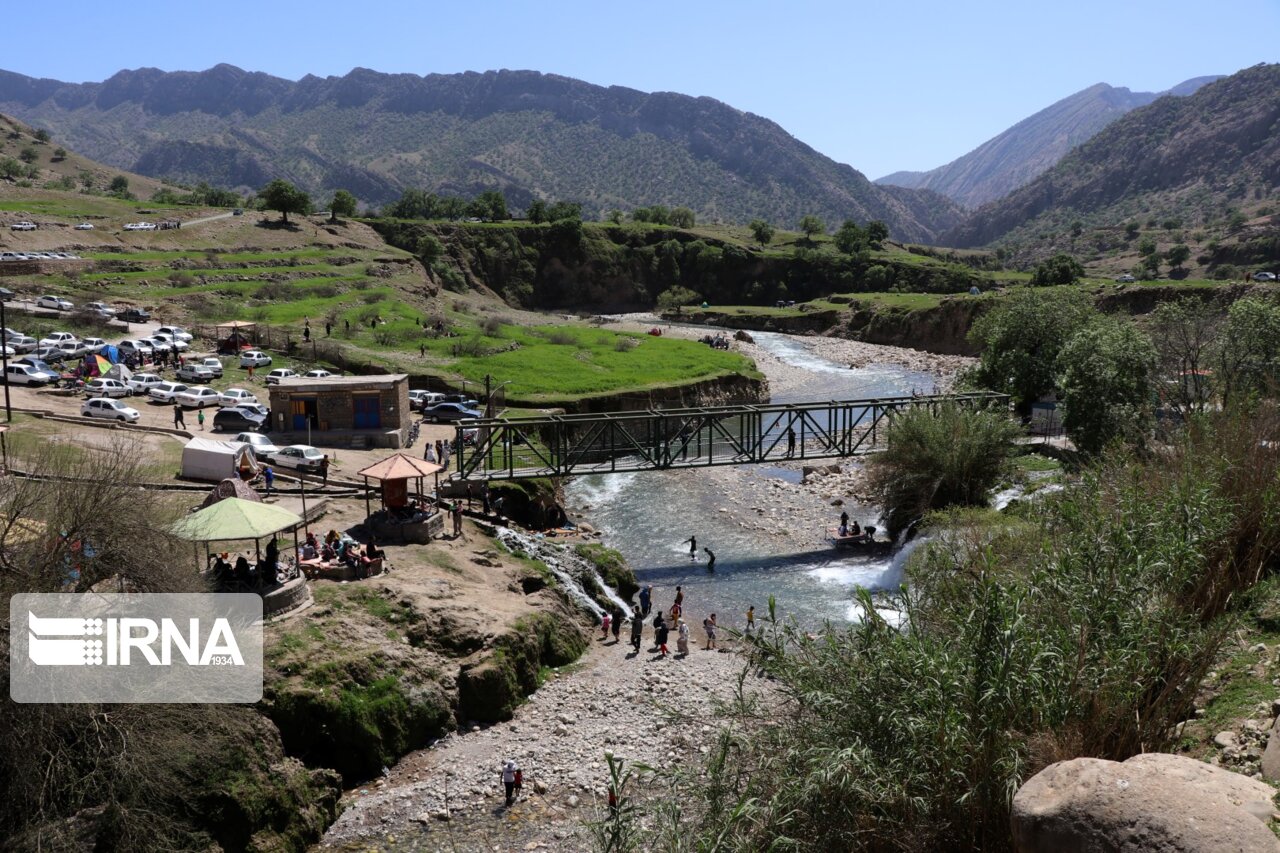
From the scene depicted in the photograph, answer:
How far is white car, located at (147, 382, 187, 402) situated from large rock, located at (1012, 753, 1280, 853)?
4821cm

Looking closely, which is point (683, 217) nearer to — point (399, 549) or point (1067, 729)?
point (399, 549)

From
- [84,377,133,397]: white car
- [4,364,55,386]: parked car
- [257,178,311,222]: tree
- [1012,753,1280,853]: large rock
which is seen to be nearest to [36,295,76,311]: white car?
[4,364,55,386]: parked car

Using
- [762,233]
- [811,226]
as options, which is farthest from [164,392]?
[811,226]

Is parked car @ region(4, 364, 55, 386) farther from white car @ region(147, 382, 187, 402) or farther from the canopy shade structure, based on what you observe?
the canopy shade structure

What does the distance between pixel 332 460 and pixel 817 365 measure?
2571 inches

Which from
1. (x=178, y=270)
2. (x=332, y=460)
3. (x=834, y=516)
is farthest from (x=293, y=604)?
(x=178, y=270)

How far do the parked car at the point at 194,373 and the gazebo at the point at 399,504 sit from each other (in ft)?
86.6

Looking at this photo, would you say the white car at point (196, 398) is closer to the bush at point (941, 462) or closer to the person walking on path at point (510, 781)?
the bush at point (941, 462)

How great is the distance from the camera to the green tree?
51.1m

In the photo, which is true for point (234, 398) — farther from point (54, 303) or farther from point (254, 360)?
point (54, 303)

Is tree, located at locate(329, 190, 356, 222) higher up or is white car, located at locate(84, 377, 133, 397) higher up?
tree, located at locate(329, 190, 356, 222)

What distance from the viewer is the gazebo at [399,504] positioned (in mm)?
32125

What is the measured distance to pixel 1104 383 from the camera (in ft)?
134

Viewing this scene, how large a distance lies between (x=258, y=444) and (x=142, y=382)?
14.5 metres
